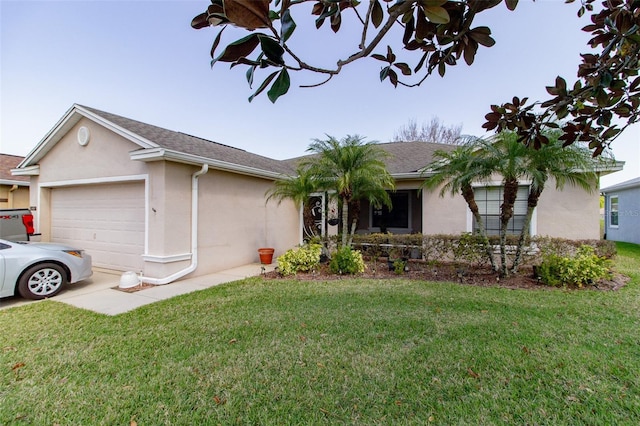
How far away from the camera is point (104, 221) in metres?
8.52

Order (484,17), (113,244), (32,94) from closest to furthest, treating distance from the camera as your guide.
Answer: (484,17) → (113,244) → (32,94)

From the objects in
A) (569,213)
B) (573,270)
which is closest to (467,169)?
(573,270)

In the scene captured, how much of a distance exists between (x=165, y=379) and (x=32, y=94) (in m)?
11.6

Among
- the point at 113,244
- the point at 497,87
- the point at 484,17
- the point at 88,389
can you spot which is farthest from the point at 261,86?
the point at 113,244

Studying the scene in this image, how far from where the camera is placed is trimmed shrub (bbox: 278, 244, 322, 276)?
7861mm

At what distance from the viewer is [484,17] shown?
6.23 ft

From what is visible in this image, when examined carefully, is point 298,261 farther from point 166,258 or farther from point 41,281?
point 41,281

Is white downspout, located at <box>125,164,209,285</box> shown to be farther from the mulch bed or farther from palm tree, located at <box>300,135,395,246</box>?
palm tree, located at <box>300,135,395,246</box>

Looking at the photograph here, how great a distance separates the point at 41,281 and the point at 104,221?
2.90 metres

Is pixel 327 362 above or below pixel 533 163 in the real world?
below

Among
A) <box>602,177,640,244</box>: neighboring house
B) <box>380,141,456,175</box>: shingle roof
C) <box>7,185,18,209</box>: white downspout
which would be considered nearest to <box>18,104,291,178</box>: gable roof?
<box>7,185,18,209</box>: white downspout

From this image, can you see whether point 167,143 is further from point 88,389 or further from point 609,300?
point 609,300

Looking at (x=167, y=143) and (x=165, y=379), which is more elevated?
(x=167, y=143)

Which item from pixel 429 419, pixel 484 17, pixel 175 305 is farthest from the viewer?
pixel 175 305
